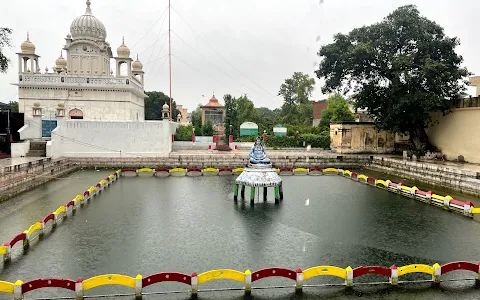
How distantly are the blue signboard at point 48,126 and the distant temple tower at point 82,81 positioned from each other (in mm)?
2597

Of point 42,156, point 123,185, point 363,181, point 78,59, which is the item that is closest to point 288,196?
point 363,181

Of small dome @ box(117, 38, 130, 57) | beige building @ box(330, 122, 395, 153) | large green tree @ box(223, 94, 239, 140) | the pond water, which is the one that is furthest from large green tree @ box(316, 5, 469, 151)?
small dome @ box(117, 38, 130, 57)

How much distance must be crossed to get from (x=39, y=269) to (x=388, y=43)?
28.4 m

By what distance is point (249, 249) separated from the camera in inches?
448

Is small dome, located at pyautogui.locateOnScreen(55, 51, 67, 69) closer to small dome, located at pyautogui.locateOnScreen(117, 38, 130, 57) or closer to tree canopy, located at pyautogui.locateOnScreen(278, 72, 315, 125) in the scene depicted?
small dome, located at pyautogui.locateOnScreen(117, 38, 130, 57)

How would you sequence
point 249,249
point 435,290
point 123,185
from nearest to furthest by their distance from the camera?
point 435,290
point 249,249
point 123,185

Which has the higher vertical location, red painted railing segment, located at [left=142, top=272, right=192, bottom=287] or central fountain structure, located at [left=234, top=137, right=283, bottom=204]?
central fountain structure, located at [left=234, top=137, right=283, bottom=204]

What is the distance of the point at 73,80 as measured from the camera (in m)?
36.8

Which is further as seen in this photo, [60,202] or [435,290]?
→ [60,202]

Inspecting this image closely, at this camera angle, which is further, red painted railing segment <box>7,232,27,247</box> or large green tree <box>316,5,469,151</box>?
large green tree <box>316,5,469,151</box>

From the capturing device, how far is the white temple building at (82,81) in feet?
119

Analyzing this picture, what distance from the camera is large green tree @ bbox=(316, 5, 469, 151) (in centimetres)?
2703

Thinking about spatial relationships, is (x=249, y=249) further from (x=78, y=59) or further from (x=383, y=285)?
(x=78, y=59)

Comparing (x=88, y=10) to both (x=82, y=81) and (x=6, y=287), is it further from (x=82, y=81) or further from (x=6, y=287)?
(x=6, y=287)
